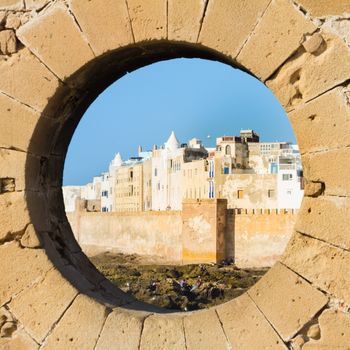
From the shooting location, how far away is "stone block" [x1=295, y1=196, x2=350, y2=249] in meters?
2.95

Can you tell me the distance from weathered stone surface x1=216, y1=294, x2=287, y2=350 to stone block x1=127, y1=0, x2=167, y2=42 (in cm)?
139

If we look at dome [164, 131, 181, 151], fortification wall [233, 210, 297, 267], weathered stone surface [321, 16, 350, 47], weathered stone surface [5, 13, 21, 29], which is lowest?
fortification wall [233, 210, 297, 267]

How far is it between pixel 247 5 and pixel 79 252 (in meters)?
1.81

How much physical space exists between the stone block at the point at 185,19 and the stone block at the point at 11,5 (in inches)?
35.0

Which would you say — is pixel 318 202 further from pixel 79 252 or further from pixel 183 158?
pixel 183 158

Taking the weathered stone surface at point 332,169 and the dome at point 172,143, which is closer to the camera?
the weathered stone surface at point 332,169

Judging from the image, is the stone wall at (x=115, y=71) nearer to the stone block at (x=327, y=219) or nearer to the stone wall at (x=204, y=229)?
the stone block at (x=327, y=219)

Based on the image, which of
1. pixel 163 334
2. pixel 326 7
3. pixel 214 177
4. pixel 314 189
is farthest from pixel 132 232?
pixel 326 7

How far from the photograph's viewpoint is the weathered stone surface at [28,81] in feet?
11.3

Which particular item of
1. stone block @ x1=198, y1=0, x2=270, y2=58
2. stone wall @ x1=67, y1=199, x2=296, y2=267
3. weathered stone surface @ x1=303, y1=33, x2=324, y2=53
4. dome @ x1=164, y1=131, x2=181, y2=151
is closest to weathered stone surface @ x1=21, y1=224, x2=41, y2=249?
stone block @ x1=198, y1=0, x2=270, y2=58

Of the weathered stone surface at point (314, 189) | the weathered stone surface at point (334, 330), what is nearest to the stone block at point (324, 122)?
the weathered stone surface at point (314, 189)

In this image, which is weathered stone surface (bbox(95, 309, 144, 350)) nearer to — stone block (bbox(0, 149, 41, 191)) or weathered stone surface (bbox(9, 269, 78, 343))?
weathered stone surface (bbox(9, 269, 78, 343))

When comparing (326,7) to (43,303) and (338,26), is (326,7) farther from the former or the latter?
(43,303)

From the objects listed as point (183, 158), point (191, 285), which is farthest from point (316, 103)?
point (183, 158)
